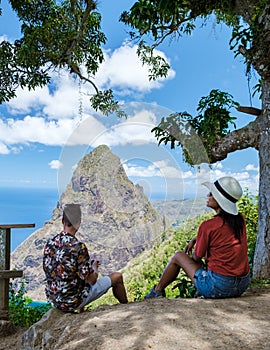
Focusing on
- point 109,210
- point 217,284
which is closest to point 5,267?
point 109,210

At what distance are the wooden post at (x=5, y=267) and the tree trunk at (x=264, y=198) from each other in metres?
2.67

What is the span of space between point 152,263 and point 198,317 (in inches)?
220

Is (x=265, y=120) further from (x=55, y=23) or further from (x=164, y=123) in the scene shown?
(x=55, y=23)

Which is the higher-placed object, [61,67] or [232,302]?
[61,67]

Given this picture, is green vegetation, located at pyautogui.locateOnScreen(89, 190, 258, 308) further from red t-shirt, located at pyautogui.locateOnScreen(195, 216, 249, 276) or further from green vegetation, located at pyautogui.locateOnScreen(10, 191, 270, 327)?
red t-shirt, located at pyautogui.locateOnScreen(195, 216, 249, 276)

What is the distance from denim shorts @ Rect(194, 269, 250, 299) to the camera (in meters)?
3.29

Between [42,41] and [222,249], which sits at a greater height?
[42,41]

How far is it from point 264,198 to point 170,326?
2.69 m

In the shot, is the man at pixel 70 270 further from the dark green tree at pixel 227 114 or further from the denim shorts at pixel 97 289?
the dark green tree at pixel 227 114

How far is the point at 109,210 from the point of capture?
4422 mm

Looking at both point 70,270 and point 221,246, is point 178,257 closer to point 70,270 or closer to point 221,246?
point 221,246

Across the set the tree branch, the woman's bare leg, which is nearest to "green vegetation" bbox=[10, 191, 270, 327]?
the tree branch

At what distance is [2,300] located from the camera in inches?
195

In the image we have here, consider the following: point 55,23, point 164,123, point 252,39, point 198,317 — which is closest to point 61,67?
point 55,23
